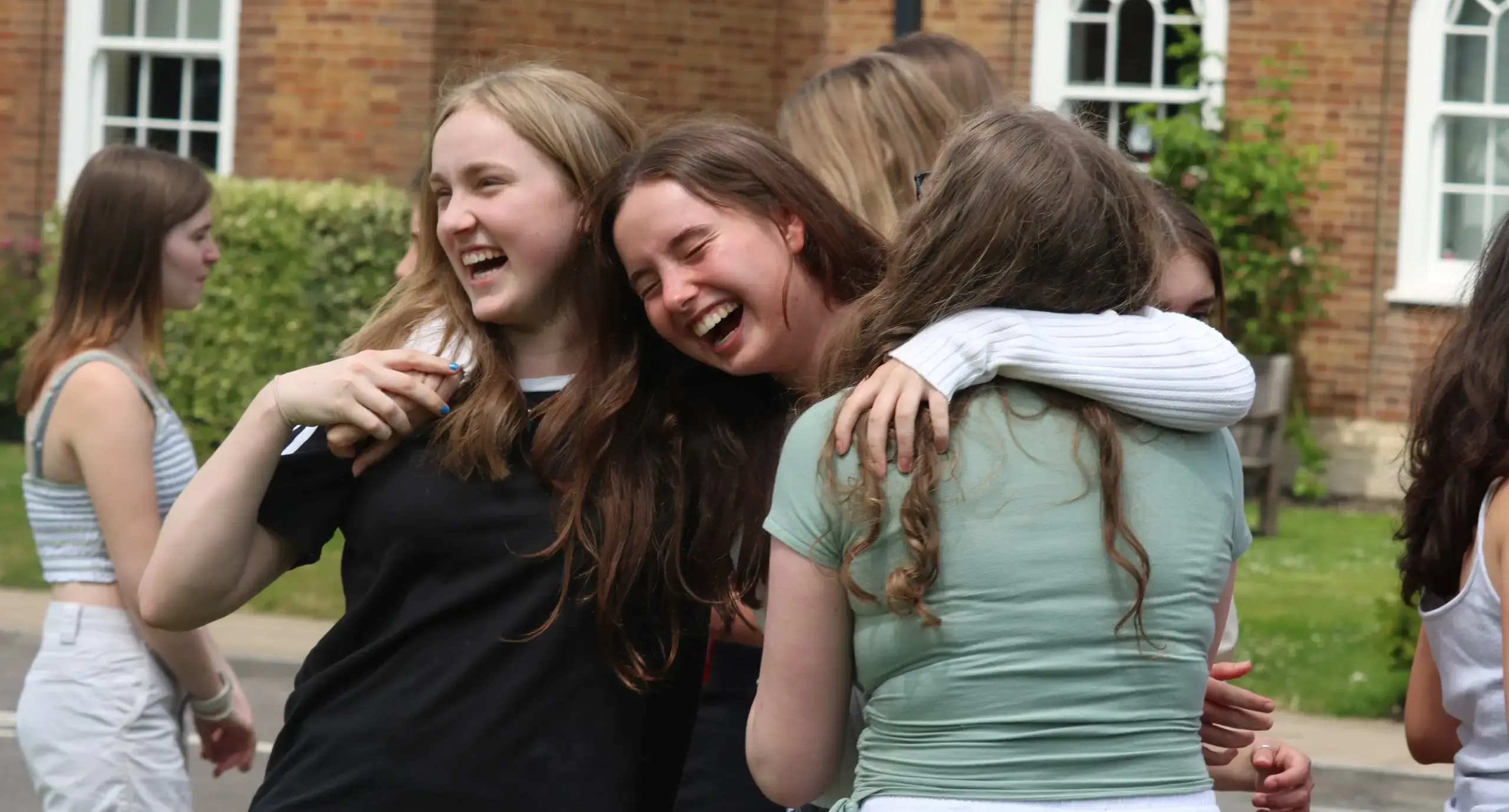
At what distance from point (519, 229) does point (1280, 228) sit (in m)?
11.4

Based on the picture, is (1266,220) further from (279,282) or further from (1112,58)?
(279,282)

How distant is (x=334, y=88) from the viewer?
1387 cm

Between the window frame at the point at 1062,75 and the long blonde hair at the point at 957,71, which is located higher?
the window frame at the point at 1062,75

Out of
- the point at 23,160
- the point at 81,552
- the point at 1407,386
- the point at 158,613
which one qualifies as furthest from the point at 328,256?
the point at 158,613

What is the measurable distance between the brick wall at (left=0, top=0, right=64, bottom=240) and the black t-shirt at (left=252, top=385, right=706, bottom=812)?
13942 millimetres

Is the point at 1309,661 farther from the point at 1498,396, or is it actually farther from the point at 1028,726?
the point at 1028,726

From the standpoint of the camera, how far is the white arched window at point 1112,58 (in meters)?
14.2

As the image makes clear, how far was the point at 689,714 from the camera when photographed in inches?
104

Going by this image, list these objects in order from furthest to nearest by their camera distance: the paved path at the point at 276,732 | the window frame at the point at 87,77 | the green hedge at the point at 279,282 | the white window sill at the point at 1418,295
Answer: the window frame at the point at 87,77 → the green hedge at the point at 279,282 → the white window sill at the point at 1418,295 → the paved path at the point at 276,732

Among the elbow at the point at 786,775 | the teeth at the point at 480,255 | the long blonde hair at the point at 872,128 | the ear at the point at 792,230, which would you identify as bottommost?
the elbow at the point at 786,775

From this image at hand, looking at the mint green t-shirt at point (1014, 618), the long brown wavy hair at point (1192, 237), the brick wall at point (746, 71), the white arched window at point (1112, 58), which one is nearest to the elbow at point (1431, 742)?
the long brown wavy hair at point (1192, 237)

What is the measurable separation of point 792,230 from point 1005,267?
49 cm

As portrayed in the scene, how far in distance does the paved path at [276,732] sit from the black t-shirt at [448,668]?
4.39m

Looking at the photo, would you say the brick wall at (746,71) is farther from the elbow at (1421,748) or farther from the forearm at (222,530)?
the forearm at (222,530)
